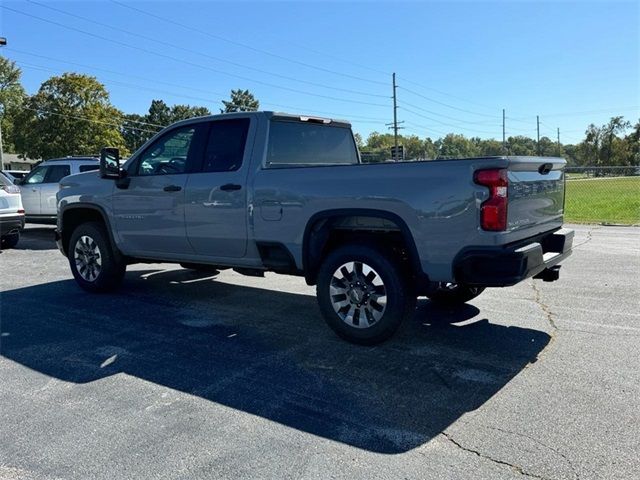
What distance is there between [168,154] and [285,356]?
9.67 feet

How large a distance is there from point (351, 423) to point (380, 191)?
1914 mm

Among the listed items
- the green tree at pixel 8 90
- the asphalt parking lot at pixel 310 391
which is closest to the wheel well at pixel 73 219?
the asphalt parking lot at pixel 310 391

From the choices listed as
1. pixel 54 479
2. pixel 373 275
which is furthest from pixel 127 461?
pixel 373 275

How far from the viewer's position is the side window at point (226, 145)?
548cm

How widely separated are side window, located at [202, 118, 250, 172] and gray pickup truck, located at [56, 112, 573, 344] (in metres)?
0.01

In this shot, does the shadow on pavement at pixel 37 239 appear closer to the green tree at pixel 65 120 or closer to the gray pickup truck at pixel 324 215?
the gray pickup truck at pixel 324 215

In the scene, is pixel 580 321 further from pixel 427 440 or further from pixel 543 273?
pixel 427 440

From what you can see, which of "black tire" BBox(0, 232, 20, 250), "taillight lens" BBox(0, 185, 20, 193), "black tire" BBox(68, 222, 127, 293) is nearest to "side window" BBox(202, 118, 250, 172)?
"black tire" BBox(68, 222, 127, 293)

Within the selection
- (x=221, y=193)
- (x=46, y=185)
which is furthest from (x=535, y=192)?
(x=46, y=185)

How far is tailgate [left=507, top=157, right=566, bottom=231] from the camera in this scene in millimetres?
4039

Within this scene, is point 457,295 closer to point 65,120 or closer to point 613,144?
point 65,120

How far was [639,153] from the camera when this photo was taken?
321ft

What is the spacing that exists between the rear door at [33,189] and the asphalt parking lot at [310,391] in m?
7.42

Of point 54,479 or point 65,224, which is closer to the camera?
point 54,479
